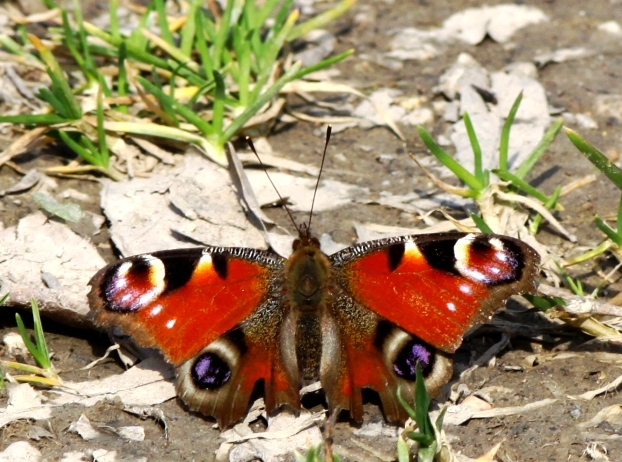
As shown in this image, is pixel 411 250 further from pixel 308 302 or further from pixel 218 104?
pixel 218 104

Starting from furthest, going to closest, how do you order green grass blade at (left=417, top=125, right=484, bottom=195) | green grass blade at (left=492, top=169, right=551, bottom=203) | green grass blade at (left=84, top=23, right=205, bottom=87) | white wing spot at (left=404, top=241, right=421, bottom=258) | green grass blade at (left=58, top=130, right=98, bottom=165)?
green grass blade at (left=84, top=23, right=205, bottom=87)
green grass blade at (left=58, top=130, right=98, bottom=165)
green grass blade at (left=492, top=169, right=551, bottom=203)
green grass blade at (left=417, top=125, right=484, bottom=195)
white wing spot at (left=404, top=241, right=421, bottom=258)

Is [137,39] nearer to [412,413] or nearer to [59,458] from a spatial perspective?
[59,458]

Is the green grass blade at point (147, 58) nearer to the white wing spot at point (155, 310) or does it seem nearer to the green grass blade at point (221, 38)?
the green grass blade at point (221, 38)

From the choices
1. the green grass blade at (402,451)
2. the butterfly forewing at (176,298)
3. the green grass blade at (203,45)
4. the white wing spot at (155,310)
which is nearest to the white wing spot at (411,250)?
the butterfly forewing at (176,298)

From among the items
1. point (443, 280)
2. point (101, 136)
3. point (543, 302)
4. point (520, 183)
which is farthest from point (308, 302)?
point (101, 136)

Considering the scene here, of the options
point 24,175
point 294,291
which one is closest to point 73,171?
point 24,175

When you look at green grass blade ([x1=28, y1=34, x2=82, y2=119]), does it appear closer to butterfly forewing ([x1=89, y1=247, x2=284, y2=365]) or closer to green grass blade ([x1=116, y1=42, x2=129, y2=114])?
green grass blade ([x1=116, y1=42, x2=129, y2=114])

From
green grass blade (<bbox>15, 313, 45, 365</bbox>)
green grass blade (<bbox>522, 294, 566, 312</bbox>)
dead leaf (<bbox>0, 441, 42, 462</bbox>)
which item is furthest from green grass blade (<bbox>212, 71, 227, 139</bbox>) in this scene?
dead leaf (<bbox>0, 441, 42, 462</bbox>)

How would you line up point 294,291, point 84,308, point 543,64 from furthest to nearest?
point 543,64 → point 84,308 → point 294,291
